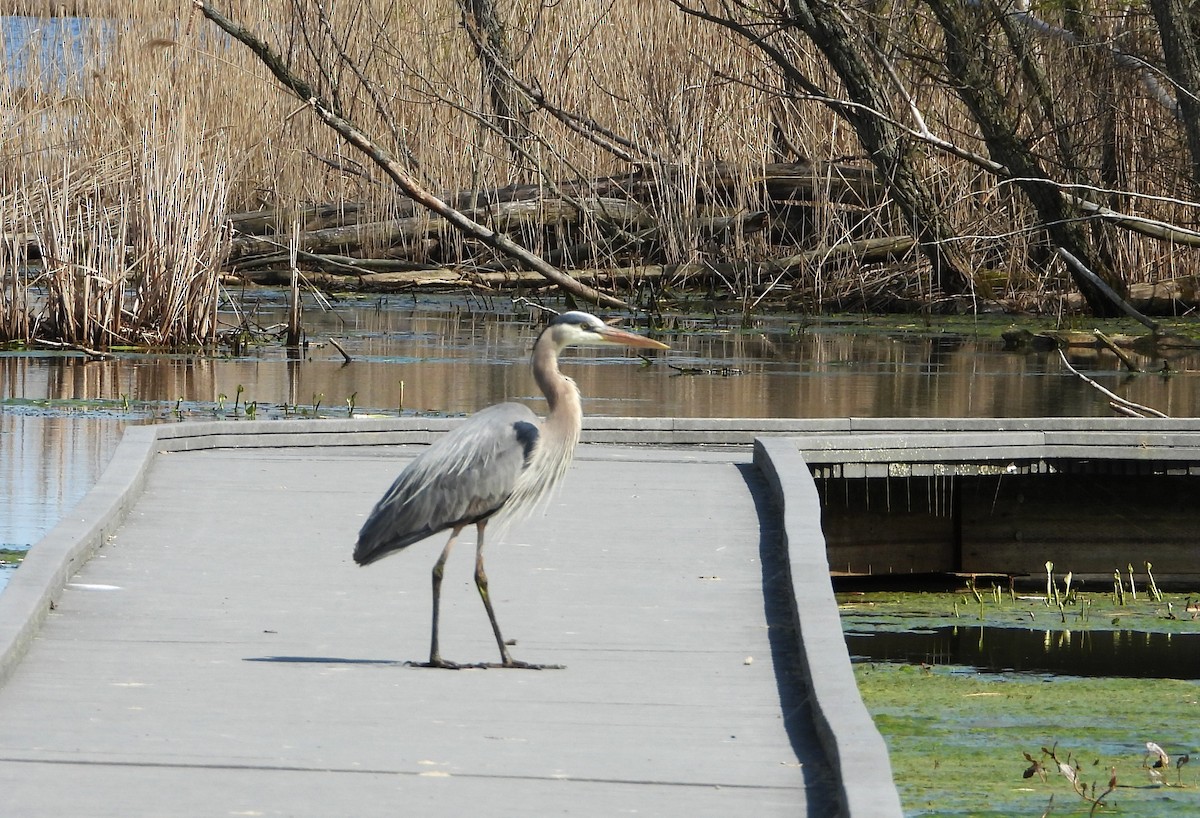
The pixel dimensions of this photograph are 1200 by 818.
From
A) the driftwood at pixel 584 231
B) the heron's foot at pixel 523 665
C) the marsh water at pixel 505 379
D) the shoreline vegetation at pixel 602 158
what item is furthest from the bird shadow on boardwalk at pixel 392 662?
the driftwood at pixel 584 231

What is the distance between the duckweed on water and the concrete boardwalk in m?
0.54

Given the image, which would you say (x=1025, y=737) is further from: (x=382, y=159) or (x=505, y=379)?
(x=382, y=159)

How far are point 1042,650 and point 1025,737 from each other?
1.43 m

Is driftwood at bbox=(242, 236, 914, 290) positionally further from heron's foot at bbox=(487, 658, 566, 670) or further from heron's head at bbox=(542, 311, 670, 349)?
heron's foot at bbox=(487, 658, 566, 670)

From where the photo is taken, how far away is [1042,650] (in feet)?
21.7

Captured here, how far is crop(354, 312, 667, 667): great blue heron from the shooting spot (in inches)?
173

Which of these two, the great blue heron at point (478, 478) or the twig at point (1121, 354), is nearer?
the great blue heron at point (478, 478)

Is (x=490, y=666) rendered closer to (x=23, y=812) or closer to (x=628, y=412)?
(x=23, y=812)

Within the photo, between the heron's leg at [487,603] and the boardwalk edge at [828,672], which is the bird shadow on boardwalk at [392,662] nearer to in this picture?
the heron's leg at [487,603]

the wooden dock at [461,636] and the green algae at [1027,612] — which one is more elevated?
the wooden dock at [461,636]

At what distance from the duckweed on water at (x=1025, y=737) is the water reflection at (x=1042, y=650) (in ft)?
0.79

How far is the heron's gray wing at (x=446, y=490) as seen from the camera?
4.39 meters

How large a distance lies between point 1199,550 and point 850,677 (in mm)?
4615

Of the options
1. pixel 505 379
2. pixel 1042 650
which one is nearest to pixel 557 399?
pixel 1042 650
